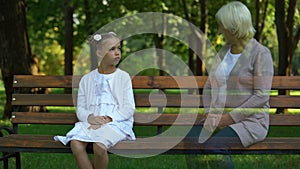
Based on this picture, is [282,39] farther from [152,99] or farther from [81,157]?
[81,157]

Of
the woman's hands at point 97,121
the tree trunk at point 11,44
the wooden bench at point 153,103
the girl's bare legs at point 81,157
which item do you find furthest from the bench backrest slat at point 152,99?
the tree trunk at point 11,44

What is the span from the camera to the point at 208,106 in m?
5.46

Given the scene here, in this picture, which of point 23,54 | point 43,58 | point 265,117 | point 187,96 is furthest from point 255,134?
point 43,58

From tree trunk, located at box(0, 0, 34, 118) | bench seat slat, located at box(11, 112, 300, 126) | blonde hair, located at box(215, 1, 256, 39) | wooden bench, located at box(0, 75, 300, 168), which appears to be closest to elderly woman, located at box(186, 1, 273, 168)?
blonde hair, located at box(215, 1, 256, 39)

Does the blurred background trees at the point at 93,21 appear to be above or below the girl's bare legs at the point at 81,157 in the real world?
above

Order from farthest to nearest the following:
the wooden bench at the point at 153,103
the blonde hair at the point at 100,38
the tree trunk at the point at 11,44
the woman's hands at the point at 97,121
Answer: the tree trunk at the point at 11,44
the wooden bench at the point at 153,103
the blonde hair at the point at 100,38
the woman's hands at the point at 97,121

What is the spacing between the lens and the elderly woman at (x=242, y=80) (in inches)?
188

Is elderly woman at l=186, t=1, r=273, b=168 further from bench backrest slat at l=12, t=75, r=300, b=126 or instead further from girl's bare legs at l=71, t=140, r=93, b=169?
girl's bare legs at l=71, t=140, r=93, b=169

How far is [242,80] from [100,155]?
53.2 inches

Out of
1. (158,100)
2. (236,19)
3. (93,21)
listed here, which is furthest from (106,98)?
(93,21)

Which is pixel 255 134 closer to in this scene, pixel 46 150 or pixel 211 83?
pixel 211 83

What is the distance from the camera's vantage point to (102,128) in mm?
5047

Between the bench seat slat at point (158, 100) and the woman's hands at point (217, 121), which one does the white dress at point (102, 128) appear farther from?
the woman's hands at point (217, 121)

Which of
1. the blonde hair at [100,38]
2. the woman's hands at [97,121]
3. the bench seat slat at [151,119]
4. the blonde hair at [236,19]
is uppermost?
the blonde hair at [236,19]
